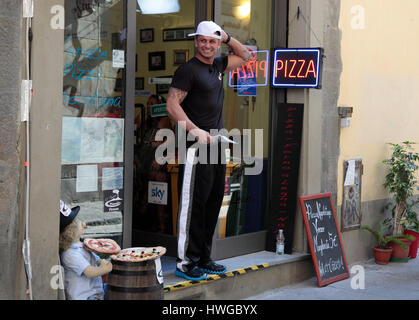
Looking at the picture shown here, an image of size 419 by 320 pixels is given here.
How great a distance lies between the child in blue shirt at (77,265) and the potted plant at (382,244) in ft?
13.2

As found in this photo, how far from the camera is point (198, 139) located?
5.09 meters

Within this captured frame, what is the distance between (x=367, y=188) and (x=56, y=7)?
4.76 metres

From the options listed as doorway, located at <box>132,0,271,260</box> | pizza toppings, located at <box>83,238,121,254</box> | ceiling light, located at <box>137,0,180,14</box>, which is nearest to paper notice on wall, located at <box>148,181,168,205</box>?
doorway, located at <box>132,0,271,260</box>

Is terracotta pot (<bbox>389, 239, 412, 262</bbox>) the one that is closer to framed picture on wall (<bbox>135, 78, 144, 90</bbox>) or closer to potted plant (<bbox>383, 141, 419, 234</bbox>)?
potted plant (<bbox>383, 141, 419, 234</bbox>)

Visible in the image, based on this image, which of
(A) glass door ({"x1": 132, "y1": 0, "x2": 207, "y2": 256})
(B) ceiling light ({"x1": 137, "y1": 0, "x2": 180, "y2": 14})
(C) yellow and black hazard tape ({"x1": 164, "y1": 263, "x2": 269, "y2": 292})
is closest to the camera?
(C) yellow and black hazard tape ({"x1": 164, "y1": 263, "x2": 269, "y2": 292})

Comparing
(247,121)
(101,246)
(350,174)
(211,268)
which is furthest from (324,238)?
(101,246)

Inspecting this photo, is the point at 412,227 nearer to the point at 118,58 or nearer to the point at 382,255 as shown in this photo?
the point at 382,255

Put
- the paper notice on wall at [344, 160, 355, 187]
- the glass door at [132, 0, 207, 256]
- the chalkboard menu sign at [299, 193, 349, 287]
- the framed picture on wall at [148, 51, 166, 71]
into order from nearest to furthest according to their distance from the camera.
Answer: the chalkboard menu sign at [299, 193, 349, 287] < the glass door at [132, 0, 207, 256] < the framed picture on wall at [148, 51, 166, 71] < the paper notice on wall at [344, 160, 355, 187]

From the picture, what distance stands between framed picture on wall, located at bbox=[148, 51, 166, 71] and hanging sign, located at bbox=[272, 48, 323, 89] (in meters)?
1.19

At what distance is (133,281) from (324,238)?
2920mm

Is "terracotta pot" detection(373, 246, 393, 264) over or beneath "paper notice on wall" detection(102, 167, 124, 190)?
beneath

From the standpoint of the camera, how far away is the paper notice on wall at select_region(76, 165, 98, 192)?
5.00m

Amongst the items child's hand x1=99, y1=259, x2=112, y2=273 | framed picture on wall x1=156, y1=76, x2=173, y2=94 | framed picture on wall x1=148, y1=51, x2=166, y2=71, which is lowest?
child's hand x1=99, y1=259, x2=112, y2=273

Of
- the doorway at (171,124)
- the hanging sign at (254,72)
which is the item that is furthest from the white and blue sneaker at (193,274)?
the hanging sign at (254,72)
